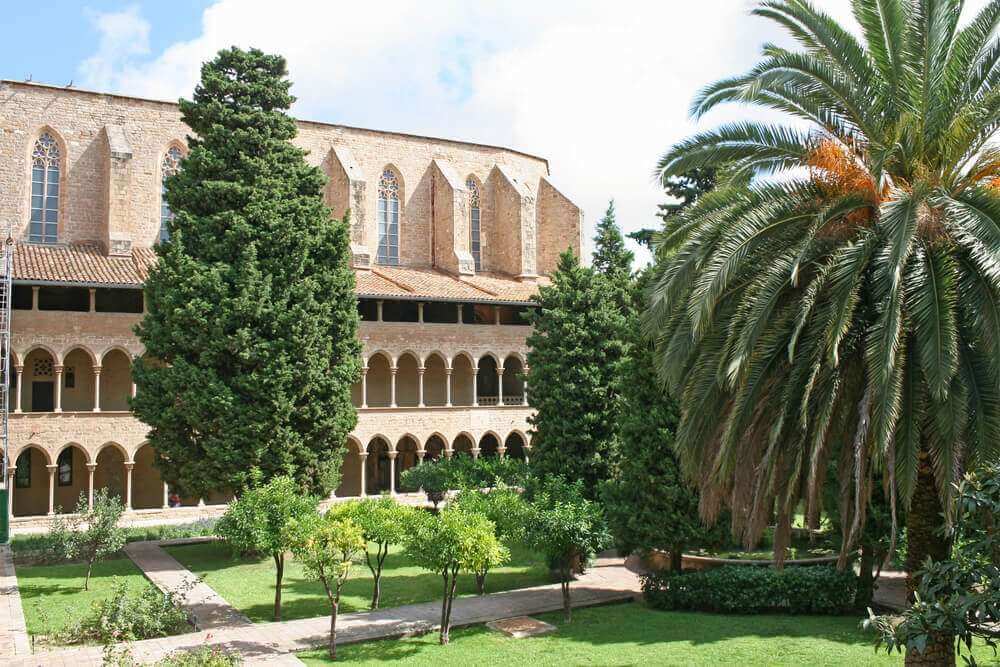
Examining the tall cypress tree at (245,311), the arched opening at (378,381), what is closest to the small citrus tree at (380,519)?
the tall cypress tree at (245,311)

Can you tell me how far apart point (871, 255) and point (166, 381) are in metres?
15.8

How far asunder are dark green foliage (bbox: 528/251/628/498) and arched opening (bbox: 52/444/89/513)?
15653mm

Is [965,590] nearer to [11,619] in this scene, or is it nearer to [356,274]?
[11,619]

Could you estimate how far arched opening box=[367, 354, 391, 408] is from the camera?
31.8 metres

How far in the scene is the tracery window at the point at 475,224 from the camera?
3844cm

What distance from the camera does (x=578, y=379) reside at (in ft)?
65.0

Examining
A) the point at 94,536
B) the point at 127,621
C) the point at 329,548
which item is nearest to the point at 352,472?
the point at 94,536

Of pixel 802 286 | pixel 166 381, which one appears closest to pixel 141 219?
pixel 166 381

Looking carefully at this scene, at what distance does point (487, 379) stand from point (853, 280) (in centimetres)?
2650

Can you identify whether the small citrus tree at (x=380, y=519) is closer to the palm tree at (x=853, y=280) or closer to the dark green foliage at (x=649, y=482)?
the dark green foliage at (x=649, y=482)

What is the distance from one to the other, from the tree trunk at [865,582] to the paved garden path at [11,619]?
13.2 metres

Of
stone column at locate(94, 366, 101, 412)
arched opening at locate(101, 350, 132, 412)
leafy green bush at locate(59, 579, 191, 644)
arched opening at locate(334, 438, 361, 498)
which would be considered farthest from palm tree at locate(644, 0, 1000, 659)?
arched opening at locate(334, 438, 361, 498)

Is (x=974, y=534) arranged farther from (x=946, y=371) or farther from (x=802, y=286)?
(x=802, y=286)

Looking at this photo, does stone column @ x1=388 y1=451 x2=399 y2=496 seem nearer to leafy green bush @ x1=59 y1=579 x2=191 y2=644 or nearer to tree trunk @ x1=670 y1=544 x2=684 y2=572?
tree trunk @ x1=670 y1=544 x2=684 y2=572
